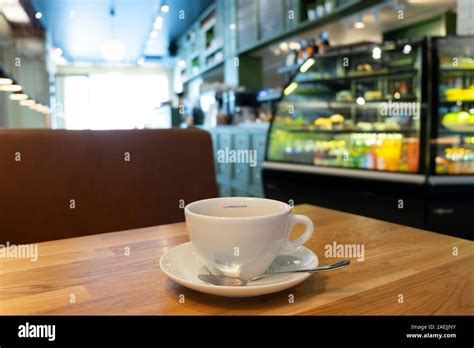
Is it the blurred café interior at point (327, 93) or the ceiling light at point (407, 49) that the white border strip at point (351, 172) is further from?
the ceiling light at point (407, 49)

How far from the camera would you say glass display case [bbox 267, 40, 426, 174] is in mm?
2893

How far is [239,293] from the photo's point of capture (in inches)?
19.7

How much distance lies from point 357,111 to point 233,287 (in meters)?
3.14

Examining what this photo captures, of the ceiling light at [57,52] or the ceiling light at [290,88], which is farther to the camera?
the ceiling light at [57,52]

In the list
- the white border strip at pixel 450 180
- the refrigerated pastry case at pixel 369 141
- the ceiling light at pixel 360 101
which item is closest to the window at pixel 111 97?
the refrigerated pastry case at pixel 369 141

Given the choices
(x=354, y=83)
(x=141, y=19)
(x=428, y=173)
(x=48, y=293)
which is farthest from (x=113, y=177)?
(x=141, y=19)

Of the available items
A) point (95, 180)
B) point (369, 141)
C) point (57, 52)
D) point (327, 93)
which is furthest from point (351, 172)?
point (57, 52)

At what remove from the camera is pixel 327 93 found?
12.1 feet

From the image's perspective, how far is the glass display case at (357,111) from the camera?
289 cm

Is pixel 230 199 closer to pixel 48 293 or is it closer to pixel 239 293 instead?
pixel 239 293

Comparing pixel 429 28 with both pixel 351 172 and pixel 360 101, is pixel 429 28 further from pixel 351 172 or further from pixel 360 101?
pixel 351 172

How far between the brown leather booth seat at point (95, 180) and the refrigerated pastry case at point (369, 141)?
1567 millimetres

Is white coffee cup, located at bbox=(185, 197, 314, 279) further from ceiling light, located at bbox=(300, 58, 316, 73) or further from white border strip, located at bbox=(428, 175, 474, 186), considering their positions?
ceiling light, located at bbox=(300, 58, 316, 73)

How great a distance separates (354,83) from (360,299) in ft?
10.5
